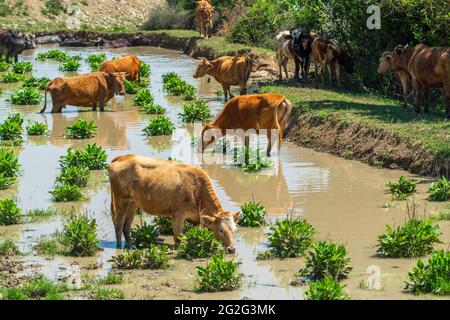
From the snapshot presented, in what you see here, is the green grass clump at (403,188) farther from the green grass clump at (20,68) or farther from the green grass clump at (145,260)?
the green grass clump at (20,68)

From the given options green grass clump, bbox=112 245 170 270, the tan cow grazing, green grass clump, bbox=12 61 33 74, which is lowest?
green grass clump, bbox=12 61 33 74

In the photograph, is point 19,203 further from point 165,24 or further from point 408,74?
point 165,24

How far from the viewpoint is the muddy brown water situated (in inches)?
480

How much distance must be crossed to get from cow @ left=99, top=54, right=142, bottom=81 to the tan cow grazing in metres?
17.3

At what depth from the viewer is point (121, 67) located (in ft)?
102

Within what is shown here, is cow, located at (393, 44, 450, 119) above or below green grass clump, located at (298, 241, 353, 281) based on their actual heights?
above

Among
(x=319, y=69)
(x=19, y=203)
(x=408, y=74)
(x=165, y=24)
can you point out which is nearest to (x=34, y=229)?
(x=19, y=203)

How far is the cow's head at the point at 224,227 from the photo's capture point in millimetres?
13156

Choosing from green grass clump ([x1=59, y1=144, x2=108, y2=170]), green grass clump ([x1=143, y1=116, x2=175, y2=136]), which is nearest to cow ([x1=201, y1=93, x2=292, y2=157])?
green grass clump ([x1=59, y1=144, x2=108, y2=170])

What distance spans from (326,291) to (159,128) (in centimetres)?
1271

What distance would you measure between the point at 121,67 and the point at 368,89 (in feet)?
26.0

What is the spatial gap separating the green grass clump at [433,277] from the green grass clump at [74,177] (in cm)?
770

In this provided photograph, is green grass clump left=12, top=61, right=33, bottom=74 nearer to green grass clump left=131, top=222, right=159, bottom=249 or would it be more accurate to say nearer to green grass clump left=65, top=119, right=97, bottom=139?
green grass clump left=65, top=119, right=97, bottom=139

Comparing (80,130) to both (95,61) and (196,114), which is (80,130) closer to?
(196,114)
